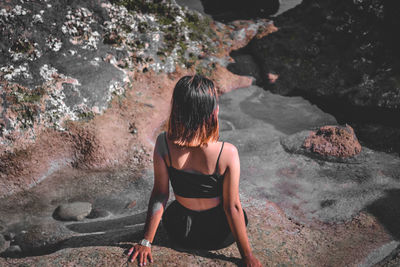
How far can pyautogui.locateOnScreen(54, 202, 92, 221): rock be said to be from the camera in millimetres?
3936

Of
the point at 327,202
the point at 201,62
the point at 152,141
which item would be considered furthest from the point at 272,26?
the point at 327,202

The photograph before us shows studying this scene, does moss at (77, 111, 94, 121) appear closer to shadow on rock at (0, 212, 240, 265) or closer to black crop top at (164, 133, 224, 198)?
shadow on rock at (0, 212, 240, 265)

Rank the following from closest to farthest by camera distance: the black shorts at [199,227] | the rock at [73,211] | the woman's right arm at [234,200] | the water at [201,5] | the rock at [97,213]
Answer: the woman's right arm at [234,200] < the black shorts at [199,227] < the rock at [73,211] < the rock at [97,213] < the water at [201,5]

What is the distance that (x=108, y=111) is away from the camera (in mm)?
Answer: 5203

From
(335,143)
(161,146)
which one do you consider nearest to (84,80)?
(161,146)

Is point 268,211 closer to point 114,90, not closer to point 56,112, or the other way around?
point 114,90

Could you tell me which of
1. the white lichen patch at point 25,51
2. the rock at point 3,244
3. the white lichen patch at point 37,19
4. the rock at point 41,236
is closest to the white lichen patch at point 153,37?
the white lichen patch at point 37,19

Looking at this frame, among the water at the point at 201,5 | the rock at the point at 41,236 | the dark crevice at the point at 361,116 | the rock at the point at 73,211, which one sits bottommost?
the rock at the point at 41,236

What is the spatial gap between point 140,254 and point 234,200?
0.88 m

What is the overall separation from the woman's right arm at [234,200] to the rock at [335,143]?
310cm

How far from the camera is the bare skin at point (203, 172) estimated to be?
2.25 meters

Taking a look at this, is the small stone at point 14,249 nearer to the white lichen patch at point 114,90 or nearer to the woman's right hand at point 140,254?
the woman's right hand at point 140,254

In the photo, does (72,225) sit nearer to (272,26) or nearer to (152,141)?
(152,141)

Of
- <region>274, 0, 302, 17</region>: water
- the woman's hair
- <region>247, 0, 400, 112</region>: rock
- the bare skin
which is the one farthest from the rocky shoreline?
<region>274, 0, 302, 17</region>: water
